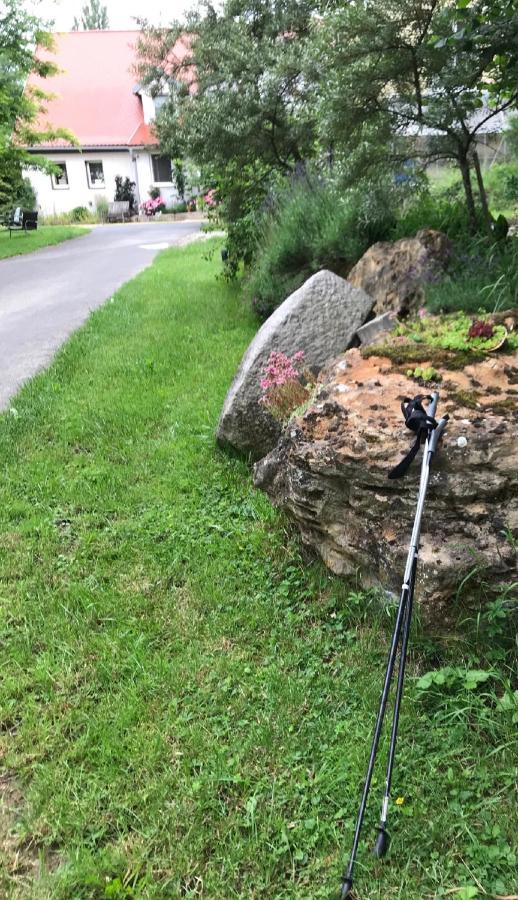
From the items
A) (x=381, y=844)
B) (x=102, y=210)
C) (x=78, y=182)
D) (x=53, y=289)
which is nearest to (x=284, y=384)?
(x=381, y=844)

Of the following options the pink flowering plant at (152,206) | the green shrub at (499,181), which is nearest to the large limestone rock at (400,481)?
the green shrub at (499,181)

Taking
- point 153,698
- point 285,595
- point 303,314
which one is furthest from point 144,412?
point 153,698

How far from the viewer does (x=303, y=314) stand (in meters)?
4.56

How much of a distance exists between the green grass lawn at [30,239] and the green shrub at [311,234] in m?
11.7

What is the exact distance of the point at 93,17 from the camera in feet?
208

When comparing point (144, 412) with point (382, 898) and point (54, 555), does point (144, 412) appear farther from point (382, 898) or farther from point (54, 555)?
point (382, 898)

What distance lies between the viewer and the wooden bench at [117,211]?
107 ft

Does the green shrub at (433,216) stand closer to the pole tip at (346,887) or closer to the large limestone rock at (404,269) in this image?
the large limestone rock at (404,269)

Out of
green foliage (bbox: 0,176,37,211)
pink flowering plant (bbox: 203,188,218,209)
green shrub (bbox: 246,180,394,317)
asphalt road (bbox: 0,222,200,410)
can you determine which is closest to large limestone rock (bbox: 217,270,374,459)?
green shrub (bbox: 246,180,394,317)

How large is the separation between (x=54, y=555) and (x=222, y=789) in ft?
6.01

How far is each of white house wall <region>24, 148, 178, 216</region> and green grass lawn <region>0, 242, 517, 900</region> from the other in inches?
1367

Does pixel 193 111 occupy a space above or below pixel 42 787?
above

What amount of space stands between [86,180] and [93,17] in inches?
1562

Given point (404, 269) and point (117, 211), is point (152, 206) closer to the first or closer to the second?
point (117, 211)
